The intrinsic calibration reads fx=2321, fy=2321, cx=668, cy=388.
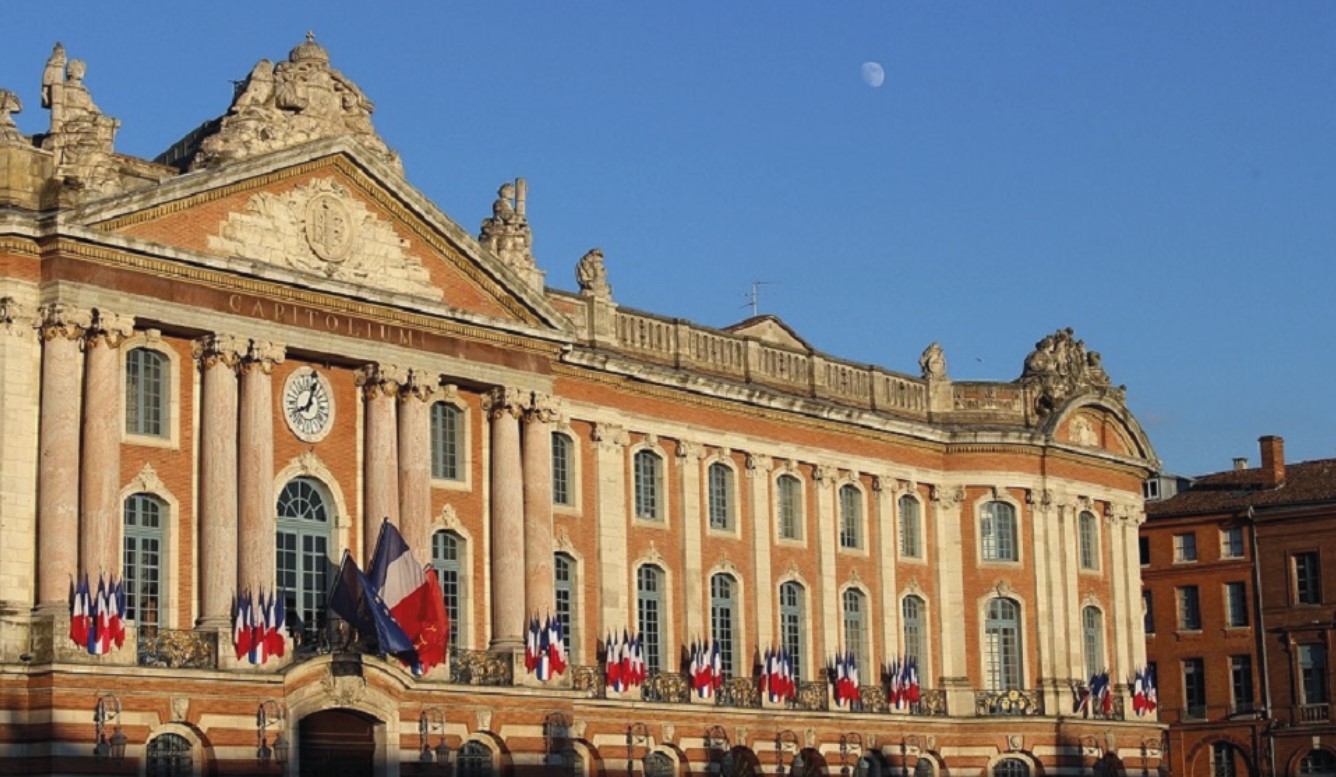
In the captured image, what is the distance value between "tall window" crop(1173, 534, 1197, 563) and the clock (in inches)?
1735

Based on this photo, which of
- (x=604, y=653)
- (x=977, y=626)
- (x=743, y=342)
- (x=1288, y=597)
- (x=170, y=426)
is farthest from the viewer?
(x=1288, y=597)

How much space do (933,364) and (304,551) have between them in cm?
2382

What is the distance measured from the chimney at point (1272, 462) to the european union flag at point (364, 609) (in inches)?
1794

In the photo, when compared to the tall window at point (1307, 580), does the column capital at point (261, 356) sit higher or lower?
higher

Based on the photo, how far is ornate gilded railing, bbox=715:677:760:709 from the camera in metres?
52.3

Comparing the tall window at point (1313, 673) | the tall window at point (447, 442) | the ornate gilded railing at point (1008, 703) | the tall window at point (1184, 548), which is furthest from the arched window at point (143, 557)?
the tall window at point (1184, 548)

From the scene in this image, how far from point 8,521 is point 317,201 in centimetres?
868

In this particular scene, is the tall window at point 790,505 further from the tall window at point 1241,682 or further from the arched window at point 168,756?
the tall window at point 1241,682

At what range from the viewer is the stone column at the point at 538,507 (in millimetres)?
46375

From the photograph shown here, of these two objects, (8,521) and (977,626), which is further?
(977,626)

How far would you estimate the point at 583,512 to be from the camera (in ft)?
163

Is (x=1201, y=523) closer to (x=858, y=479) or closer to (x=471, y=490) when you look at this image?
(x=858, y=479)

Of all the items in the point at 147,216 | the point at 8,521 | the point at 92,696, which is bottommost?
the point at 92,696

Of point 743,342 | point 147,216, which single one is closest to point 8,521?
point 147,216
